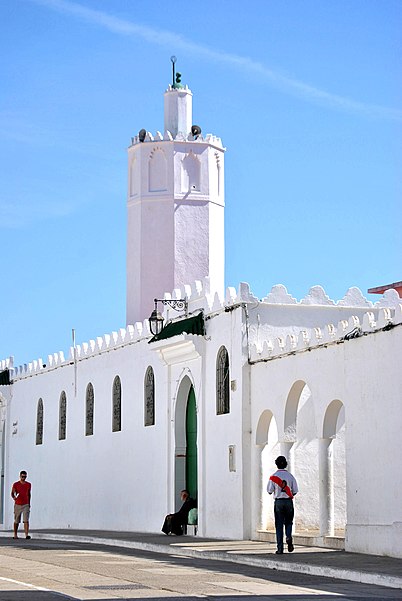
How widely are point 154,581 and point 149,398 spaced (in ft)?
44.2

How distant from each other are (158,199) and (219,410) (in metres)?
9.57

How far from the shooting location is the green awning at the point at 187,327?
2367cm

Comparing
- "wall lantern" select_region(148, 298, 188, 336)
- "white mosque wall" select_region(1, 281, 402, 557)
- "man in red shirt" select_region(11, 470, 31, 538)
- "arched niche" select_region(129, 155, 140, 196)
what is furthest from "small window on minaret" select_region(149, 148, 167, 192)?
"man in red shirt" select_region(11, 470, 31, 538)

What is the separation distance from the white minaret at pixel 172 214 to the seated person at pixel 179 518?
778cm

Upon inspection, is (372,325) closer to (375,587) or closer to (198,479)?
(375,587)

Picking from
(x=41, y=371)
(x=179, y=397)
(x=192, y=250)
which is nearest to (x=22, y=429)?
(x=41, y=371)

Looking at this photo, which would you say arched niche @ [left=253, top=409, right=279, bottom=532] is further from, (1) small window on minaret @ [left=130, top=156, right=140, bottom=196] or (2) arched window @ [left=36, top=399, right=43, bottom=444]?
(2) arched window @ [left=36, top=399, right=43, bottom=444]

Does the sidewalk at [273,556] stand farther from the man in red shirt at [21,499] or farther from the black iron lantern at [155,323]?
the black iron lantern at [155,323]

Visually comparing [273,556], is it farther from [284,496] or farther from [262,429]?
[262,429]

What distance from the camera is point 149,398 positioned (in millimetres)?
26875

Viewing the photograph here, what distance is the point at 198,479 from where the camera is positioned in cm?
2398

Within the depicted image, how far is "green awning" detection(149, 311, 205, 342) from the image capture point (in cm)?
2367

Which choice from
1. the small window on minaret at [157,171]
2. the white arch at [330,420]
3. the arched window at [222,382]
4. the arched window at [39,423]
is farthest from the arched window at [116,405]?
the white arch at [330,420]

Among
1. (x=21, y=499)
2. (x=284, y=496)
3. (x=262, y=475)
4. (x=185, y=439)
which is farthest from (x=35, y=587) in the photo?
(x=185, y=439)
